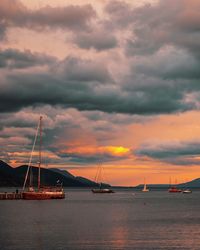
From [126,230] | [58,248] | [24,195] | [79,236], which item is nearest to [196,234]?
[126,230]

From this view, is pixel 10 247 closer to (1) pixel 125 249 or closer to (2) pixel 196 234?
(1) pixel 125 249

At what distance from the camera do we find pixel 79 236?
265ft

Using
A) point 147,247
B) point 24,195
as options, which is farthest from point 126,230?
point 24,195

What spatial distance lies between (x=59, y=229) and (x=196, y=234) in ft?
76.1

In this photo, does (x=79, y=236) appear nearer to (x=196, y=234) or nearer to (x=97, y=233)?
(x=97, y=233)

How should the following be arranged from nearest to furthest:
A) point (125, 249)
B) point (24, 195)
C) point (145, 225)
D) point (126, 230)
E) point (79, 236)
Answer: point (125, 249) → point (79, 236) → point (126, 230) → point (145, 225) → point (24, 195)

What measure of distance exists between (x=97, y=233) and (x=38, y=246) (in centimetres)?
1767

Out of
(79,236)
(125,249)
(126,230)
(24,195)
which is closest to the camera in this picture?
(125,249)

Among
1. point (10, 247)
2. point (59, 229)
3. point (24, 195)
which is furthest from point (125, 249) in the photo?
point (24, 195)

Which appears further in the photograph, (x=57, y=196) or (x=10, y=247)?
(x=57, y=196)

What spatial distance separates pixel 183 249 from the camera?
66312 mm

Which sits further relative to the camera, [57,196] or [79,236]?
[57,196]

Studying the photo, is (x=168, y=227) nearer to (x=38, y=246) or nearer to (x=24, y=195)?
(x=38, y=246)

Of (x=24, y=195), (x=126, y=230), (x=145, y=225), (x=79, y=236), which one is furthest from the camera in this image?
(x=24, y=195)
